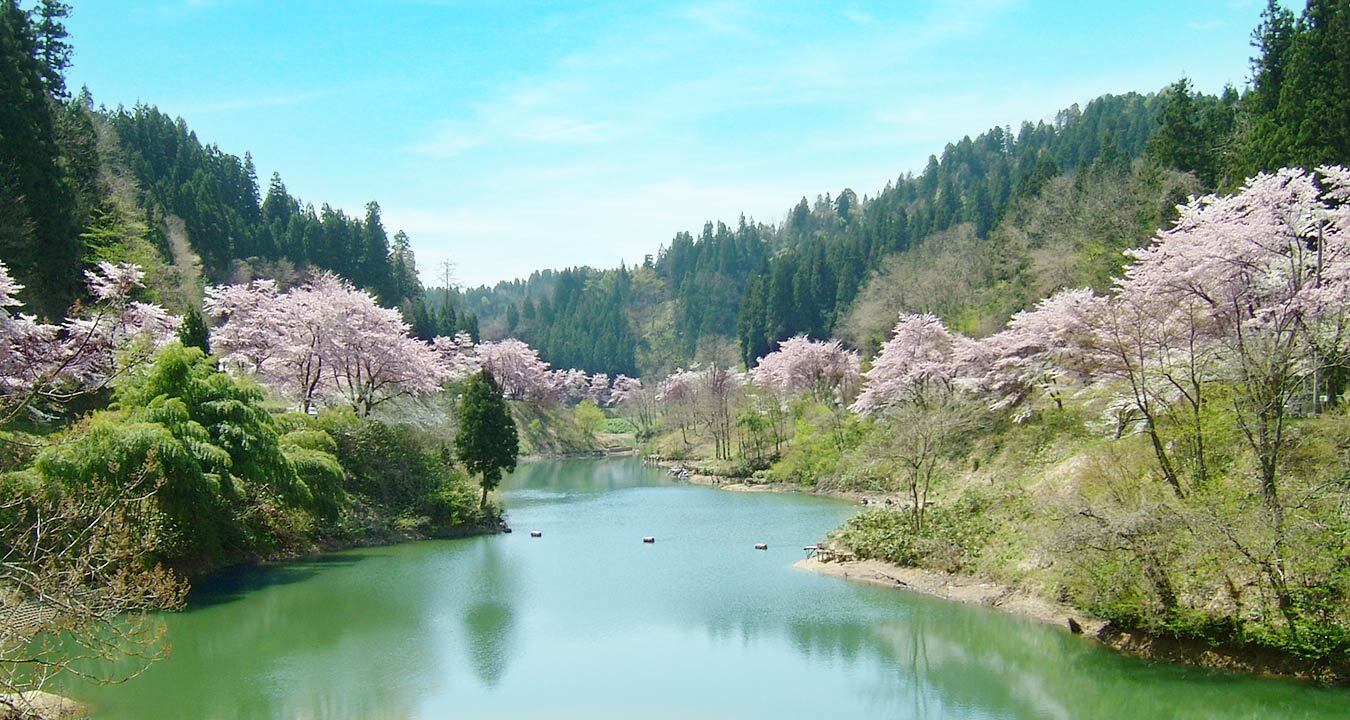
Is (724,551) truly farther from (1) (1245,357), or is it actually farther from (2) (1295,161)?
(2) (1295,161)

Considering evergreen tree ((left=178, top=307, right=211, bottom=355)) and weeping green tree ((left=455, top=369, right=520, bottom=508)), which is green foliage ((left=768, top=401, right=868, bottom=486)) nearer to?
weeping green tree ((left=455, top=369, right=520, bottom=508))

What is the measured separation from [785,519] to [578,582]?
11.4 metres

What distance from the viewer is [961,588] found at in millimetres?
19438

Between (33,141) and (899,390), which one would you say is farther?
(899,390)

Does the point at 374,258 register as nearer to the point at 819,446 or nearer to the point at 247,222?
the point at 247,222

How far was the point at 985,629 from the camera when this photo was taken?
17297 millimetres

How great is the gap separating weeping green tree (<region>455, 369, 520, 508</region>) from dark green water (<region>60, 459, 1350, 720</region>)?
3.98 metres

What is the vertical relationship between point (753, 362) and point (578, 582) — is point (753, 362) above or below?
above

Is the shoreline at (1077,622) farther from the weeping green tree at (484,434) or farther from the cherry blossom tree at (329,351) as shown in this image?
the cherry blossom tree at (329,351)

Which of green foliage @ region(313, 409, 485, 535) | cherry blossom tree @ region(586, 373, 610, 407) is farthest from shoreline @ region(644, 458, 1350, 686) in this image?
cherry blossom tree @ region(586, 373, 610, 407)

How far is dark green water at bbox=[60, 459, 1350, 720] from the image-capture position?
1329 cm

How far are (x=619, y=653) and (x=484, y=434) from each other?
45.2ft

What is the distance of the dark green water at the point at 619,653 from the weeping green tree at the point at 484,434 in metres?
3.98

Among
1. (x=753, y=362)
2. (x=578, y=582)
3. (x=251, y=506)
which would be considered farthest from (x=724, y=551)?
(x=753, y=362)
